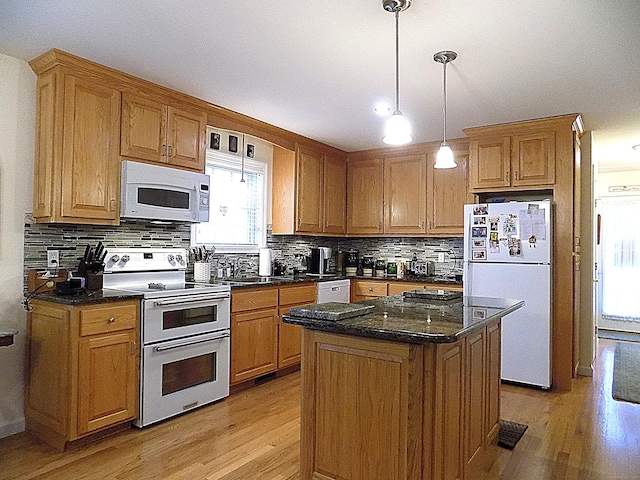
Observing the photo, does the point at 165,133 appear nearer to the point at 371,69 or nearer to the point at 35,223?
the point at 35,223

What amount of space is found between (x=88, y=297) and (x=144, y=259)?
85 centimetres

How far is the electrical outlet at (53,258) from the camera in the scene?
9.73 ft

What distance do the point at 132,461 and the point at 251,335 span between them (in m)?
1.39

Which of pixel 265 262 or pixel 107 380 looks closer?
pixel 107 380

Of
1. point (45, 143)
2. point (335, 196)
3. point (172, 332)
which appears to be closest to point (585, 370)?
point (335, 196)

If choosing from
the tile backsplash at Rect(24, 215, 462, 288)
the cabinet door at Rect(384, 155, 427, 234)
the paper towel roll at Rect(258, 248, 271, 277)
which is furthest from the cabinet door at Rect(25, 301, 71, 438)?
the cabinet door at Rect(384, 155, 427, 234)

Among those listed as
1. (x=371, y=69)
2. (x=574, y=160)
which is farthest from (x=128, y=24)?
(x=574, y=160)

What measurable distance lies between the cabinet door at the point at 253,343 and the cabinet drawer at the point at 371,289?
1.32m

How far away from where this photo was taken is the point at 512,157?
4086mm

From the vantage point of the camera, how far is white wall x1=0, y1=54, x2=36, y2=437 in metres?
2.78

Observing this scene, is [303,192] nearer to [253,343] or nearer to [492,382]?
[253,343]

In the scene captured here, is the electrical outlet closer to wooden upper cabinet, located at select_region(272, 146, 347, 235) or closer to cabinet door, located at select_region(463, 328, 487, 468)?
wooden upper cabinet, located at select_region(272, 146, 347, 235)

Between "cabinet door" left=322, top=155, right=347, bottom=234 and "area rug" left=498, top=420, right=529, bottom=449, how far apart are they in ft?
9.02

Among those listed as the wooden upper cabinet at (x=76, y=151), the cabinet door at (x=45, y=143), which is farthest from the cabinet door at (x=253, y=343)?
the cabinet door at (x=45, y=143)
